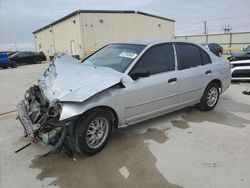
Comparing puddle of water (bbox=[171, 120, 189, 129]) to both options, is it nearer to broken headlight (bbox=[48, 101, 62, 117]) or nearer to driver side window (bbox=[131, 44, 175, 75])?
driver side window (bbox=[131, 44, 175, 75])

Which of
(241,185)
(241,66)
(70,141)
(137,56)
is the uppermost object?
(137,56)

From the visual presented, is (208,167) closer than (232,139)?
Yes

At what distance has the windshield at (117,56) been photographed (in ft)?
13.6

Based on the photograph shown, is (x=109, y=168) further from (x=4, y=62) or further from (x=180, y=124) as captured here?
(x=4, y=62)

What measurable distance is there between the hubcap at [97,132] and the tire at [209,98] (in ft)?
8.53

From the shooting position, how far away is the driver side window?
418 centimetres

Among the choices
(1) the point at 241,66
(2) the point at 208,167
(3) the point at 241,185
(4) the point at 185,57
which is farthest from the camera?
(1) the point at 241,66

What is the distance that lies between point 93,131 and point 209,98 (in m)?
3.10

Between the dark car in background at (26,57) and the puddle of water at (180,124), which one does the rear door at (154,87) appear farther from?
the dark car in background at (26,57)

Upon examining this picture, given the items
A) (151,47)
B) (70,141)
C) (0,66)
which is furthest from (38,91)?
(0,66)

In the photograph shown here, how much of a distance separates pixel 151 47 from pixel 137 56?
42 cm

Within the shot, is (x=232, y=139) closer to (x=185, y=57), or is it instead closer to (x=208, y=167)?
(x=208, y=167)

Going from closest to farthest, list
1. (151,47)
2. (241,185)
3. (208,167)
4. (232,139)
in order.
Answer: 1. (241,185)
2. (208,167)
3. (232,139)
4. (151,47)

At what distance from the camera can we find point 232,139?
13.4 ft
